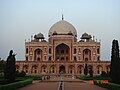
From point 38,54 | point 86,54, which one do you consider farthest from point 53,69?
point 86,54

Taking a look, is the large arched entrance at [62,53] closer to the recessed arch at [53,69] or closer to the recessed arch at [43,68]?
the recessed arch at [53,69]

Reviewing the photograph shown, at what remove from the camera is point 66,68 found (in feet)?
168

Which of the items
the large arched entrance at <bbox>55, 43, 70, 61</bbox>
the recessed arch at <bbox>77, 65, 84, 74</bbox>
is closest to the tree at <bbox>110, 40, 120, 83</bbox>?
the recessed arch at <bbox>77, 65, 84, 74</bbox>

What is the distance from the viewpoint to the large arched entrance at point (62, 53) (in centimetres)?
5675

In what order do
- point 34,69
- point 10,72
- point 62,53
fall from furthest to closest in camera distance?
point 62,53
point 34,69
point 10,72

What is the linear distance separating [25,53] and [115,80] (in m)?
37.2

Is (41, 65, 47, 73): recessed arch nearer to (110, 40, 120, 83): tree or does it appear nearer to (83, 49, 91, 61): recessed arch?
(83, 49, 91, 61): recessed arch

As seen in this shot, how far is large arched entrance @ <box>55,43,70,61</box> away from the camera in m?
56.8

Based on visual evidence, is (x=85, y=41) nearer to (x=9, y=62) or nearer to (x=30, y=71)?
(x=30, y=71)

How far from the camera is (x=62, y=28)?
57.7 metres

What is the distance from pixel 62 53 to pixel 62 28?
16.7ft

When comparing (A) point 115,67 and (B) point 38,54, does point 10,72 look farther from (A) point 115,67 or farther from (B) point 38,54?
(B) point 38,54

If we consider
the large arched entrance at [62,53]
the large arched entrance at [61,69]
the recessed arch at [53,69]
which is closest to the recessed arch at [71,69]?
the large arched entrance at [61,69]

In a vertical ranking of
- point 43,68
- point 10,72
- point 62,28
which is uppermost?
point 62,28
